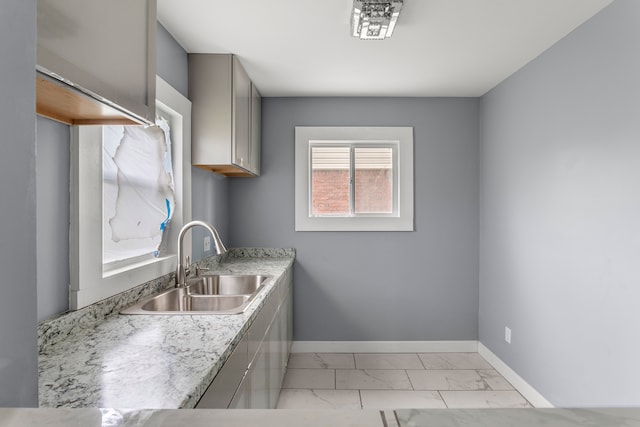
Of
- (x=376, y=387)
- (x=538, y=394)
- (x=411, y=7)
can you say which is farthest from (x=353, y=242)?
(x=411, y=7)

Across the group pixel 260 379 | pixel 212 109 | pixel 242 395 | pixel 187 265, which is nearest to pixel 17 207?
pixel 242 395

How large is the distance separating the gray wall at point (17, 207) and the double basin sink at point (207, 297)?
1072mm

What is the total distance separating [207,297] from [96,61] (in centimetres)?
143

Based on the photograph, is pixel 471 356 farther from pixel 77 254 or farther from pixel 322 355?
pixel 77 254

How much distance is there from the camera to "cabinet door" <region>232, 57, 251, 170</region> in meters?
2.66

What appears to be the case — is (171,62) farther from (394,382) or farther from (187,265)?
(394,382)

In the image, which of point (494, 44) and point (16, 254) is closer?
point (16, 254)

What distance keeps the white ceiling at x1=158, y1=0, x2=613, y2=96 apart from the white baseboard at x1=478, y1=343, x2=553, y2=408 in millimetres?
2320

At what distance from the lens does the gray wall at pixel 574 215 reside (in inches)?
73.9

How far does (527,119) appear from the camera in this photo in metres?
2.80


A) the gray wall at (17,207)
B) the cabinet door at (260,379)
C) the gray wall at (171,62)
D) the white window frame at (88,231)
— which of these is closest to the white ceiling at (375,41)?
the gray wall at (171,62)

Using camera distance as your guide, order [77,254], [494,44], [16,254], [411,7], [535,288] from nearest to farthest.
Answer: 1. [16,254]
2. [77,254]
3. [411,7]
4. [494,44]
5. [535,288]

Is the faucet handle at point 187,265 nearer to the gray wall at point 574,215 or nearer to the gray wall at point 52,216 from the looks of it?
the gray wall at point 52,216

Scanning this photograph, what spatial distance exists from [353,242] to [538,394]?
1824mm
